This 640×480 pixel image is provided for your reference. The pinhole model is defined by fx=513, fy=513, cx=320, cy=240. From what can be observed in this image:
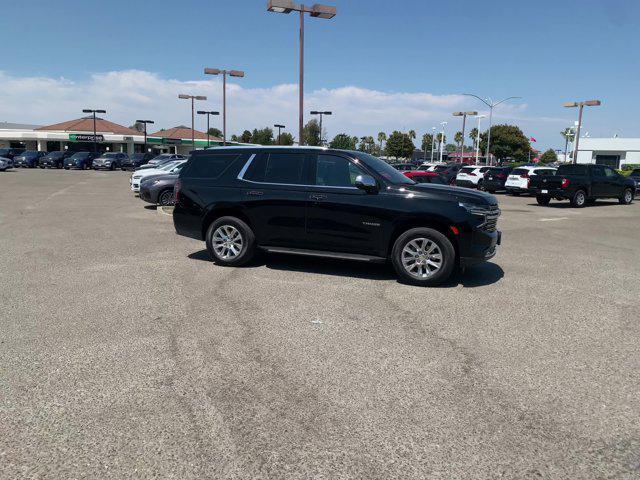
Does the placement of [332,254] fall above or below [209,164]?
below

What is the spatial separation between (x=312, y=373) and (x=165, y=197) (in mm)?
13080

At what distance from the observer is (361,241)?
24.0 feet

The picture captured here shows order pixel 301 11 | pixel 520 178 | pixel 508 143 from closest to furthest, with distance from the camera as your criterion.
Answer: pixel 301 11
pixel 520 178
pixel 508 143

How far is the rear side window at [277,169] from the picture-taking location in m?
7.79

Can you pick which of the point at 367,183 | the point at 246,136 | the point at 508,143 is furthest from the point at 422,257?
the point at 246,136

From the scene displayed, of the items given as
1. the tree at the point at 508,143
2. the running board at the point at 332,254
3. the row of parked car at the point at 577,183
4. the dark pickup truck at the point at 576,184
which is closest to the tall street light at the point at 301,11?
the row of parked car at the point at 577,183

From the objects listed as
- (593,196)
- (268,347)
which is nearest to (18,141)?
(593,196)

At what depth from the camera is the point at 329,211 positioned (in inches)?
292

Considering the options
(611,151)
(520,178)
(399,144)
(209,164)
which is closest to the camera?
(209,164)

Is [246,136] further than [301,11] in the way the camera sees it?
Yes

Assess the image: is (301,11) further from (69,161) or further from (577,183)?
(69,161)

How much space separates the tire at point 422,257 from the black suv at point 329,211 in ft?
0.04

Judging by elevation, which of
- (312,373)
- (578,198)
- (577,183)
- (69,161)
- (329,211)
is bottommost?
(312,373)

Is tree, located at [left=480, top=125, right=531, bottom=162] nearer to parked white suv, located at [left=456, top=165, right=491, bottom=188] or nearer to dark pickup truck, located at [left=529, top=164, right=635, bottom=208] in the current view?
parked white suv, located at [left=456, top=165, right=491, bottom=188]
